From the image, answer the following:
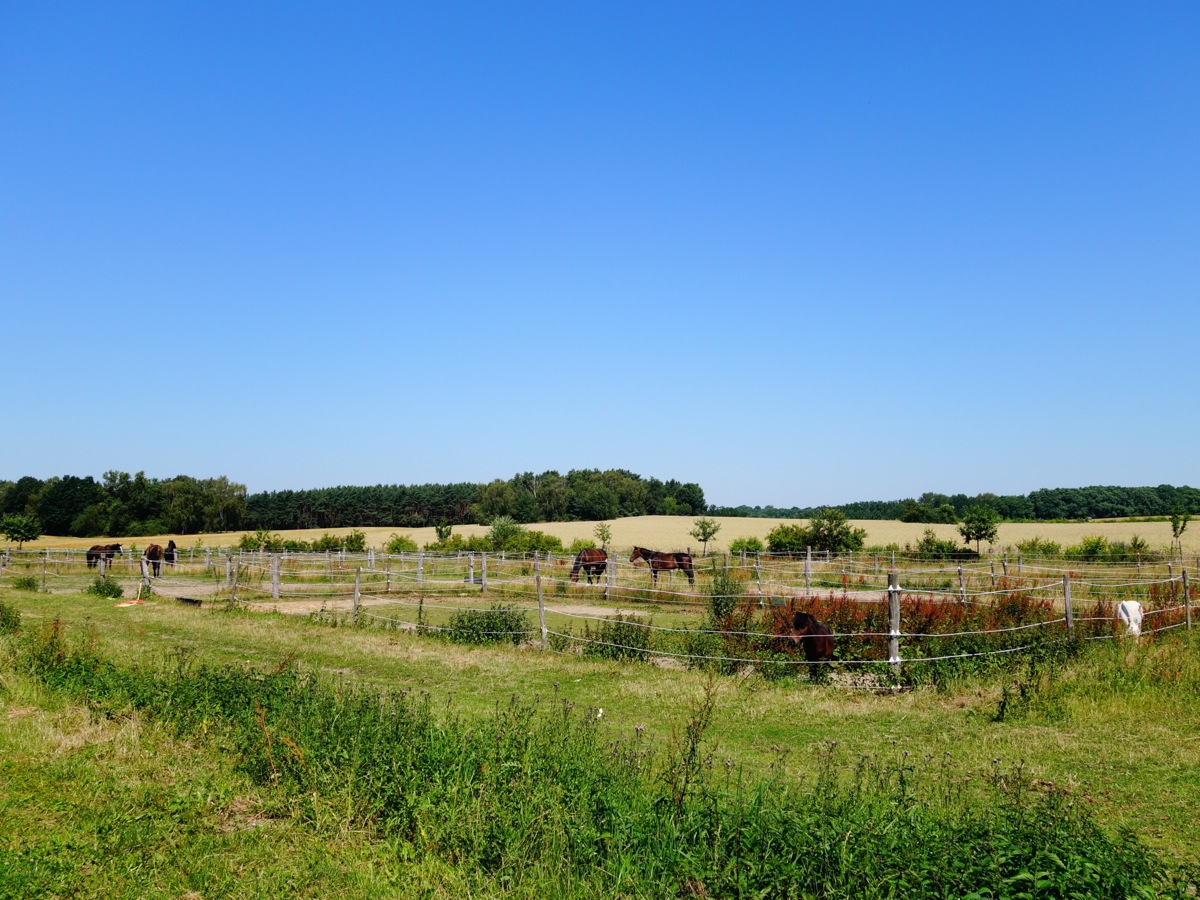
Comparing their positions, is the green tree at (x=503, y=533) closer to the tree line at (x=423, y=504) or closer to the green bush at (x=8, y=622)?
the green bush at (x=8, y=622)

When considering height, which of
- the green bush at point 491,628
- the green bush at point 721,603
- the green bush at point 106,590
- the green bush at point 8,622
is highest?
the green bush at point 721,603

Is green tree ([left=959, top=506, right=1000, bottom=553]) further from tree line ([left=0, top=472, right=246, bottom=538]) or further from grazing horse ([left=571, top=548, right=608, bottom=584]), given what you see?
tree line ([left=0, top=472, right=246, bottom=538])

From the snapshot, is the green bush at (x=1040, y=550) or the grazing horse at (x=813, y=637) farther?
the green bush at (x=1040, y=550)

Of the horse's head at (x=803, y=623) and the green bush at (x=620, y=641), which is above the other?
the horse's head at (x=803, y=623)

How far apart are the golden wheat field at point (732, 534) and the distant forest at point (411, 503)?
4.66 m

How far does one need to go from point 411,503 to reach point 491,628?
89.2 meters

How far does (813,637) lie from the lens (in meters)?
11.7

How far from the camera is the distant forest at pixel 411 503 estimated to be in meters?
86.8

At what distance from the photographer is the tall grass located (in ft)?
13.8

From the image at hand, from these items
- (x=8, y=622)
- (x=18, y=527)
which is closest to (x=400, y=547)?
(x=18, y=527)

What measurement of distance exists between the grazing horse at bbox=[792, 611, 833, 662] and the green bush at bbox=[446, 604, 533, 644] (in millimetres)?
5001

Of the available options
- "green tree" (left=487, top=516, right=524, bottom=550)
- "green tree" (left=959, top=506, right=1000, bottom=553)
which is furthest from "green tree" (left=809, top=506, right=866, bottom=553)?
"green tree" (left=487, top=516, right=524, bottom=550)

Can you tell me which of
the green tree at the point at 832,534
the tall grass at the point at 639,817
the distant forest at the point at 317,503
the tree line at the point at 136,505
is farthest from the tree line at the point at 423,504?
the tall grass at the point at 639,817

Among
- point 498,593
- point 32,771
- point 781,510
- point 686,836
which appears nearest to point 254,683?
point 32,771
